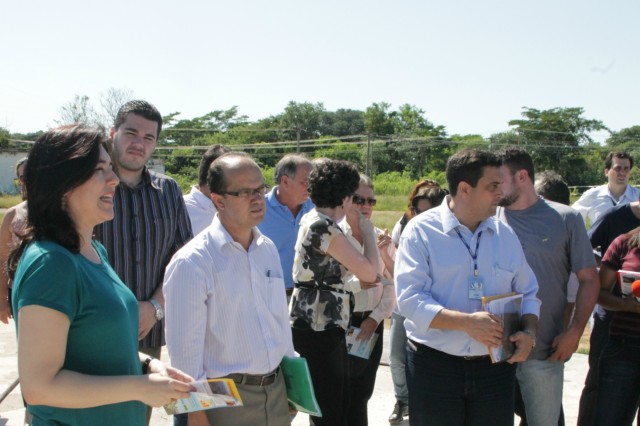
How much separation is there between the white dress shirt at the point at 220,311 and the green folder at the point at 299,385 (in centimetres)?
Result: 9

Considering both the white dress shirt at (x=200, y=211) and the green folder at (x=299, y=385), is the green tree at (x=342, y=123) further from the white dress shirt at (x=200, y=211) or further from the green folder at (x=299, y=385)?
the green folder at (x=299, y=385)

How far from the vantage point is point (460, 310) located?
3.26 meters

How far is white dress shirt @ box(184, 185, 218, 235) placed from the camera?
5.04 metres

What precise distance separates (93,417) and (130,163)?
1.80m

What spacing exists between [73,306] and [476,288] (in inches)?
80.3

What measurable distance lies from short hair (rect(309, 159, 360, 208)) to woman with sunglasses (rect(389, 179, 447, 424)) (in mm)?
1548

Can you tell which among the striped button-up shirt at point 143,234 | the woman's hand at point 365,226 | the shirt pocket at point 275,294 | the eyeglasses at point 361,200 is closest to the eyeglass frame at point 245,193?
the shirt pocket at point 275,294

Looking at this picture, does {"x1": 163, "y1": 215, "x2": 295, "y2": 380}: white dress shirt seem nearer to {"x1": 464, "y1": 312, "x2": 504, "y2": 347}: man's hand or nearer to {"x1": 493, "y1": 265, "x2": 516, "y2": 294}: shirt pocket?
{"x1": 464, "y1": 312, "x2": 504, "y2": 347}: man's hand

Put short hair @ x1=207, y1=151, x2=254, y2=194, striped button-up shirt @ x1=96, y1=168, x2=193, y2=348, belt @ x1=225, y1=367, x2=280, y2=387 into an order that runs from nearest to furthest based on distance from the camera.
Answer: belt @ x1=225, y1=367, x2=280, y2=387, short hair @ x1=207, y1=151, x2=254, y2=194, striped button-up shirt @ x1=96, y1=168, x2=193, y2=348

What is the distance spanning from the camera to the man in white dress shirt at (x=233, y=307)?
8.82ft

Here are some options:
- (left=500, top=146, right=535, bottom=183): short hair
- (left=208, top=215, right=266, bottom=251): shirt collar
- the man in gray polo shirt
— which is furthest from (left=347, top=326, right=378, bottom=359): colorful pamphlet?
(left=208, top=215, right=266, bottom=251): shirt collar

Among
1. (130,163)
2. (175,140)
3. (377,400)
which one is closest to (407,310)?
(130,163)

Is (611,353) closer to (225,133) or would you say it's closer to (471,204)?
(471,204)

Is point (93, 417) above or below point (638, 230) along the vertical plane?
below
